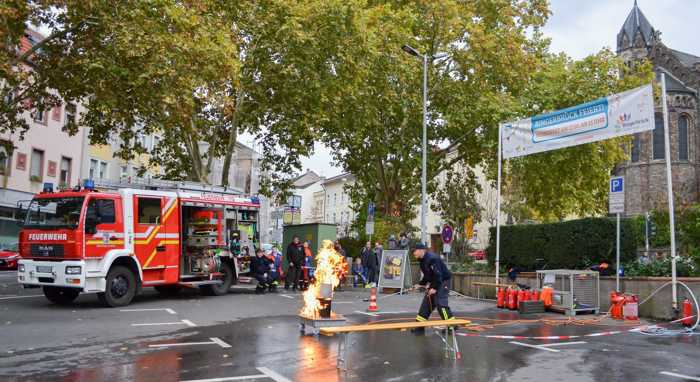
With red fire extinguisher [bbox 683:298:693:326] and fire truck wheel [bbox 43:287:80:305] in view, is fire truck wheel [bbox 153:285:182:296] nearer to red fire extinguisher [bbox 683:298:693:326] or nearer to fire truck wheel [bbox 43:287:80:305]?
fire truck wheel [bbox 43:287:80:305]

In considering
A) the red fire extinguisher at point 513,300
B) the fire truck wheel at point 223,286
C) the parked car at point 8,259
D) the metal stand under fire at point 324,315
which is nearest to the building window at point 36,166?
the parked car at point 8,259

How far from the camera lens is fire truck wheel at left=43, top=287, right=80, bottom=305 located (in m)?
15.2

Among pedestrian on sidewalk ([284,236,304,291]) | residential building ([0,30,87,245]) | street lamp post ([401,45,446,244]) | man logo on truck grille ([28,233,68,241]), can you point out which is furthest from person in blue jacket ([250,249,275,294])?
residential building ([0,30,87,245])

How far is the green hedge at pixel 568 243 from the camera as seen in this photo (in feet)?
54.9

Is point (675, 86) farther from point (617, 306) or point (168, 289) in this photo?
point (168, 289)

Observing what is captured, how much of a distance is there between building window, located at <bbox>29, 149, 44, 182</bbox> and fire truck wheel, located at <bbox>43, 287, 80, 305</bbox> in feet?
85.8

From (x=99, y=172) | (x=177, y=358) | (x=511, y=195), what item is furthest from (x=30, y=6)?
(x=511, y=195)

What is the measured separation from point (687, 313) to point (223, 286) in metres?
12.2

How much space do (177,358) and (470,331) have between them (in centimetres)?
571

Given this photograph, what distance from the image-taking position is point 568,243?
17812 mm

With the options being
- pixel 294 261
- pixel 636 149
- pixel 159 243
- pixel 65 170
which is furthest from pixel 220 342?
pixel 636 149

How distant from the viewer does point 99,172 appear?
45188mm

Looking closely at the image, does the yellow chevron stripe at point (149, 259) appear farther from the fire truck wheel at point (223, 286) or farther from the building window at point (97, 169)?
the building window at point (97, 169)

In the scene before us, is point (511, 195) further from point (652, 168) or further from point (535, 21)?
point (535, 21)
